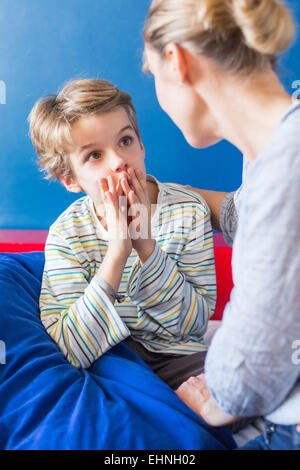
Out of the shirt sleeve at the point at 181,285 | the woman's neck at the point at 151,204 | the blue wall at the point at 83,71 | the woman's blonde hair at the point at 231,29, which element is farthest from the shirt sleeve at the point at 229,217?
the blue wall at the point at 83,71

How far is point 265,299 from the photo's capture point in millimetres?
525

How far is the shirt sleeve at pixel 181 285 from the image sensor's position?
0.90m

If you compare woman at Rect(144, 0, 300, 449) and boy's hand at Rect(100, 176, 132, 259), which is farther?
boy's hand at Rect(100, 176, 132, 259)

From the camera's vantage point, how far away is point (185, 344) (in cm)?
96

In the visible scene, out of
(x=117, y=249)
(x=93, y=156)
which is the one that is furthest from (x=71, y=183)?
(x=117, y=249)

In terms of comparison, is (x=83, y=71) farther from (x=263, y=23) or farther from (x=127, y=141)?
(x=263, y=23)

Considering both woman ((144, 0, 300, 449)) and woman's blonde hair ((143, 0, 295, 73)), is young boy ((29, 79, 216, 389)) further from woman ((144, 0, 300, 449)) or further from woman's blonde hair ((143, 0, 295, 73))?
woman's blonde hair ((143, 0, 295, 73))

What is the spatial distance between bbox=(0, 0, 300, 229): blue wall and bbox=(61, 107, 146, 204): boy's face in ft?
2.67

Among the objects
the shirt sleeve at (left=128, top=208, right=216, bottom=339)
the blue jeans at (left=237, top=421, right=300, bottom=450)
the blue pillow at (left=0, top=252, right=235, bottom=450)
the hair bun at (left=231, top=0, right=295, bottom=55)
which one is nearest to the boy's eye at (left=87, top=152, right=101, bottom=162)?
the shirt sleeve at (left=128, top=208, right=216, bottom=339)

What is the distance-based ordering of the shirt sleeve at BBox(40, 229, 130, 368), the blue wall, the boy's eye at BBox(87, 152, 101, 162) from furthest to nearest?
1. the blue wall
2. the boy's eye at BBox(87, 152, 101, 162)
3. the shirt sleeve at BBox(40, 229, 130, 368)

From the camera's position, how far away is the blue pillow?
0.65 m

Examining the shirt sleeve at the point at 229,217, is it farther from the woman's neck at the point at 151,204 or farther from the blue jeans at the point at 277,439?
the blue jeans at the point at 277,439

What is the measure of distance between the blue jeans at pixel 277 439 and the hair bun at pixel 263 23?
458mm
